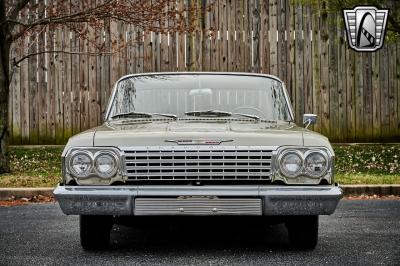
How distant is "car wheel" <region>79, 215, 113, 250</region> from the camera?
19.9 ft

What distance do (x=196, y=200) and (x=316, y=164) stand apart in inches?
35.1

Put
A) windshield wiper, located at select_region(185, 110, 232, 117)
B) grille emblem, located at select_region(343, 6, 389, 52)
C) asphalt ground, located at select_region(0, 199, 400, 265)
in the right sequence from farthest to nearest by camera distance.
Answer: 1. grille emblem, located at select_region(343, 6, 389, 52)
2. windshield wiper, located at select_region(185, 110, 232, 117)
3. asphalt ground, located at select_region(0, 199, 400, 265)

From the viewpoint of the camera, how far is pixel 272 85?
7102mm

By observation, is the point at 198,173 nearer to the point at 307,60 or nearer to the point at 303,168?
the point at 303,168

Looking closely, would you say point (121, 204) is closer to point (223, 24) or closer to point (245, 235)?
point (245, 235)

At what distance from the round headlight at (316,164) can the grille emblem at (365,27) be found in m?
9.05

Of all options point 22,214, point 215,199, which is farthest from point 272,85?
point 22,214

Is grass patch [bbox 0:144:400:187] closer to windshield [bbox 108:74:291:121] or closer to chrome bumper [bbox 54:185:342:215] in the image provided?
windshield [bbox 108:74:291:121]

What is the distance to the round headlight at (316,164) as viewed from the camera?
5668mm

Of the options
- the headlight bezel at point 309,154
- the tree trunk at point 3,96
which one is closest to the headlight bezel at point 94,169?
the headlight bezel at point 309,154

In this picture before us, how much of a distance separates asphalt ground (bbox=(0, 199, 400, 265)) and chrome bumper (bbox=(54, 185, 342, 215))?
14.5 inches

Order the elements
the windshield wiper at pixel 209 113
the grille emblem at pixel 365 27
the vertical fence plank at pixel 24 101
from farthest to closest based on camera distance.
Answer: the vertical fence plank at pixel 24 101 < the grille emblem at pixel 365 27 < the windshield wiper at pixel 209 113

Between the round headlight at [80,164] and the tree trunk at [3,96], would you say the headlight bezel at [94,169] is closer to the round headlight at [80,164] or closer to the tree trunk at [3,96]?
the round headlight at [80,164]

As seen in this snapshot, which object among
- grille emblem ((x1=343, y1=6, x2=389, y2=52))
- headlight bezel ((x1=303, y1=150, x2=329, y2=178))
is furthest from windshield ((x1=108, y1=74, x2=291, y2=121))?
grille emblem ((x1=343, y1=6, x2=389, y2=52))
